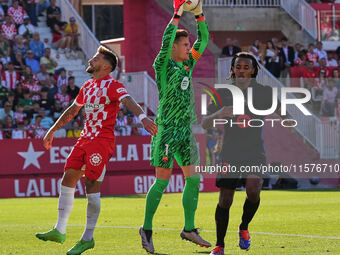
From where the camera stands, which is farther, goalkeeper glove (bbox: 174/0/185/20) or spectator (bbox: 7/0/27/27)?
spectator (bbox: 7/0/27/27)

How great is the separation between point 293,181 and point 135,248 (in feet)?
52.6

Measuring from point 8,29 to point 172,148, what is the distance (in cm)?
1884

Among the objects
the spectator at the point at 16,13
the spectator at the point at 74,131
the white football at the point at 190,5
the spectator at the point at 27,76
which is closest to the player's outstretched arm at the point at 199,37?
the white football at the point at 190,5

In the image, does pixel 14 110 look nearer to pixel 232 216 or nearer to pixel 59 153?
pixel 59 153

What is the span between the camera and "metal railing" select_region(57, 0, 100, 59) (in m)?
30.4

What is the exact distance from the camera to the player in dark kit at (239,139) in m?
9.45

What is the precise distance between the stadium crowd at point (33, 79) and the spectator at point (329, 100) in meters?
6.17

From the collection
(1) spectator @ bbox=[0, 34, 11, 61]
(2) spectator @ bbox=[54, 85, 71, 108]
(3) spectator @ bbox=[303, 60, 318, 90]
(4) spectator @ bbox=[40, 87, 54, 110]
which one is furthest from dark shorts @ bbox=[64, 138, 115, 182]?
(3) spectator @ bbox=[303, 60, 318, 90]

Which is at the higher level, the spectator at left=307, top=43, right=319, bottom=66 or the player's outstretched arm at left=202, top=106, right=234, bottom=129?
the spectator at left=307, top=43, right=319, bottom=66

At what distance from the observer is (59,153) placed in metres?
23.8

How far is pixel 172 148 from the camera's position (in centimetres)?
1025

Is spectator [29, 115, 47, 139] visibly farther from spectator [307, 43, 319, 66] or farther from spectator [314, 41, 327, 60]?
spectator [314, 41, 327, 60]

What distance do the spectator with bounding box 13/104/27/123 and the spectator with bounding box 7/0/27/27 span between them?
14.4 feet

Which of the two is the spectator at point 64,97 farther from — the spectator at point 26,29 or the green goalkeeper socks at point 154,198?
the green goalkeeper socks at point 154,198
